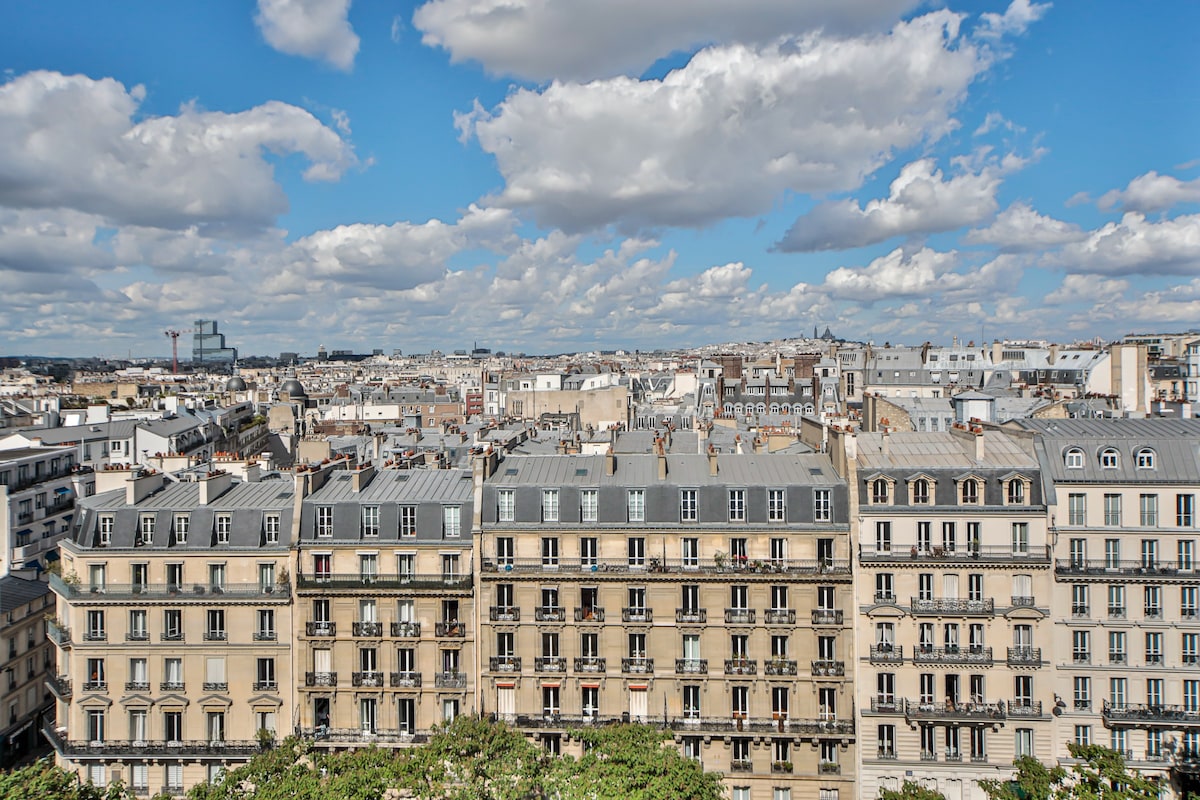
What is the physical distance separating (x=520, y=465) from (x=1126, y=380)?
75693 millimetres

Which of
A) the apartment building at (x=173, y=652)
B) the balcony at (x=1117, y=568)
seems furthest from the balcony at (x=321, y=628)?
the balcony at (x=1117, y=568)

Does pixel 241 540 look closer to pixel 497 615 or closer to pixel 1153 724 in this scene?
pixel 497 615

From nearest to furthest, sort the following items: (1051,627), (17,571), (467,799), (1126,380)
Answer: (467,799), (1051,627), (17,571), (1126,380)

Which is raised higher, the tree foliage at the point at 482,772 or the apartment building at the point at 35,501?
the apartment building at the point at 35,501

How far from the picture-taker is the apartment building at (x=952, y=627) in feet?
111

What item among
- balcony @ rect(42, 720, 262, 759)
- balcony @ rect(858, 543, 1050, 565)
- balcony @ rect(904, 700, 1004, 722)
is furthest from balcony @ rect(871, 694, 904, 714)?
balcony @ rect(42, 720, 262, 759)

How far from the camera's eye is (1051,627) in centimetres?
3400

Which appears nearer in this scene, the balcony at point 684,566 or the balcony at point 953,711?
the balcony at point 953,711

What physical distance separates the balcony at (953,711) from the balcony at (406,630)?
2034cm

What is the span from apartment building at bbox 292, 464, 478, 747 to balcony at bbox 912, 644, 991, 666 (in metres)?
18.3

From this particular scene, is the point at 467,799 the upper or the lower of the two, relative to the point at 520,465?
lower

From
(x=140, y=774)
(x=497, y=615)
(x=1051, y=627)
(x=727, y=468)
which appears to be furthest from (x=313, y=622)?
(x=1051, y=627)

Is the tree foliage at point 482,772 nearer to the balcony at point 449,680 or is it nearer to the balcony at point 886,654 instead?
the balcony at point 449,680

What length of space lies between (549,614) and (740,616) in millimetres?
7873
